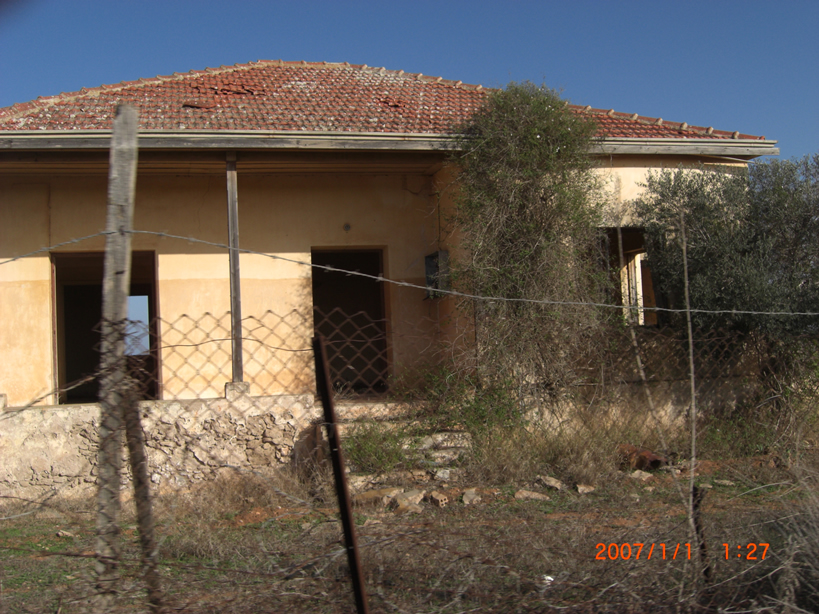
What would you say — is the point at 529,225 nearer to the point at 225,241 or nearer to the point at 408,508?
the point at 408,508

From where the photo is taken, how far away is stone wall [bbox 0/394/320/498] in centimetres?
600

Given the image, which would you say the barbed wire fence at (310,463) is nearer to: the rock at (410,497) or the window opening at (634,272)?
the rock at (410,497)

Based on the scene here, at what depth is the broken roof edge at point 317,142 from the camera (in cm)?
647

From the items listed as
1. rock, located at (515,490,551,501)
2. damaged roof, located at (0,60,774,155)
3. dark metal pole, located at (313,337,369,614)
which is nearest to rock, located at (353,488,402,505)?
rock, located at (515,490,551,501)

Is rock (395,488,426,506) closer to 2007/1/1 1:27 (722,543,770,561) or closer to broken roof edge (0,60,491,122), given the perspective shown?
2007/1/1 1:27 (722,543,770,561)

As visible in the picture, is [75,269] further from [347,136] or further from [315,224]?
[347,136]

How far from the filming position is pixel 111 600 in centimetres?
212

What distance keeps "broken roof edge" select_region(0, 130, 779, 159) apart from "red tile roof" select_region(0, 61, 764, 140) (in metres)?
0.19

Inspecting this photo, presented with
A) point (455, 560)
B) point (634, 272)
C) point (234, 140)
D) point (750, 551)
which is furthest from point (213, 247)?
point (634, 272)

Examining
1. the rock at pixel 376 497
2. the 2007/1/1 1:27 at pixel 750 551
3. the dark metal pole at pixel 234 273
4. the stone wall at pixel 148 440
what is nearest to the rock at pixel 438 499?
the rock at pixel 376 497

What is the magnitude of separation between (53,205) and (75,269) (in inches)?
172

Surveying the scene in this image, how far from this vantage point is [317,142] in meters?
6.92

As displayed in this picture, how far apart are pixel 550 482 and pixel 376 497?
145 centimetres

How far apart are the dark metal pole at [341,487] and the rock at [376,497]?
302cm
